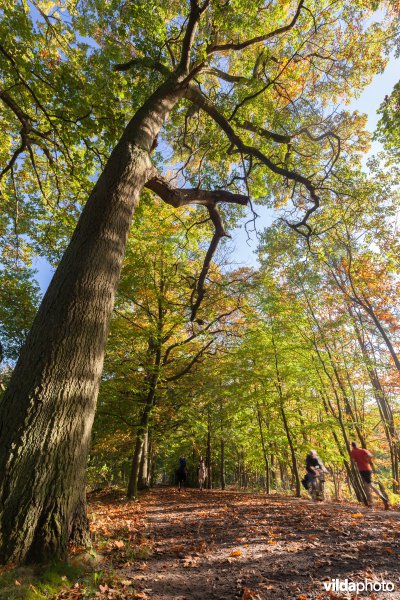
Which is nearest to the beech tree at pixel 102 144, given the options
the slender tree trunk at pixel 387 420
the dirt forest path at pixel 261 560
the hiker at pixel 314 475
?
the dirt forest path at pixel 261 560

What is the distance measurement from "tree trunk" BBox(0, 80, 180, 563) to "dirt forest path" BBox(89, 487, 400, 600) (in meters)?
1.00

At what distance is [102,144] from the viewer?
7836 millimetres

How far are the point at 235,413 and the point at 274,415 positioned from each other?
3.44 metres

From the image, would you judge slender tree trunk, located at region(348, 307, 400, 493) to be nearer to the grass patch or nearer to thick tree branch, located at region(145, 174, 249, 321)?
thick tree branch, located at region(145, 174, 249, 321)

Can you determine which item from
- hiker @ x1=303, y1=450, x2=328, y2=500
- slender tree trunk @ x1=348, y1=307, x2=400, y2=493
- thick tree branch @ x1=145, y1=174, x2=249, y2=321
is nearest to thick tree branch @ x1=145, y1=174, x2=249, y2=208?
thick tree branch @ x1=145, y1=174, x2=249, y2=321

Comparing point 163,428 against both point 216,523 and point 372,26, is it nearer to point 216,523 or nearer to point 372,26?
point 216,523

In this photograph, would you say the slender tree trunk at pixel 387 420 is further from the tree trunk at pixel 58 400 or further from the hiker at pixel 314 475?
the tree trunk at pixel 58 400

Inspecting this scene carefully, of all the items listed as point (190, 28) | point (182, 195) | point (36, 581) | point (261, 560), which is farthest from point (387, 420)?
point (190, 28)

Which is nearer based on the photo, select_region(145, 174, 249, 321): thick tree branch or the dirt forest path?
the dirt forest path

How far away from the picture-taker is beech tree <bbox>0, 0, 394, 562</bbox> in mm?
2316

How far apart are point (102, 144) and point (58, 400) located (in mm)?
7760

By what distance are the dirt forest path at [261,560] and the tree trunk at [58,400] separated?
100 centimetres

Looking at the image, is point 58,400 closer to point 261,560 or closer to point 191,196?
point 261,560

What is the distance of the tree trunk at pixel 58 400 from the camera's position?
2.16 m
